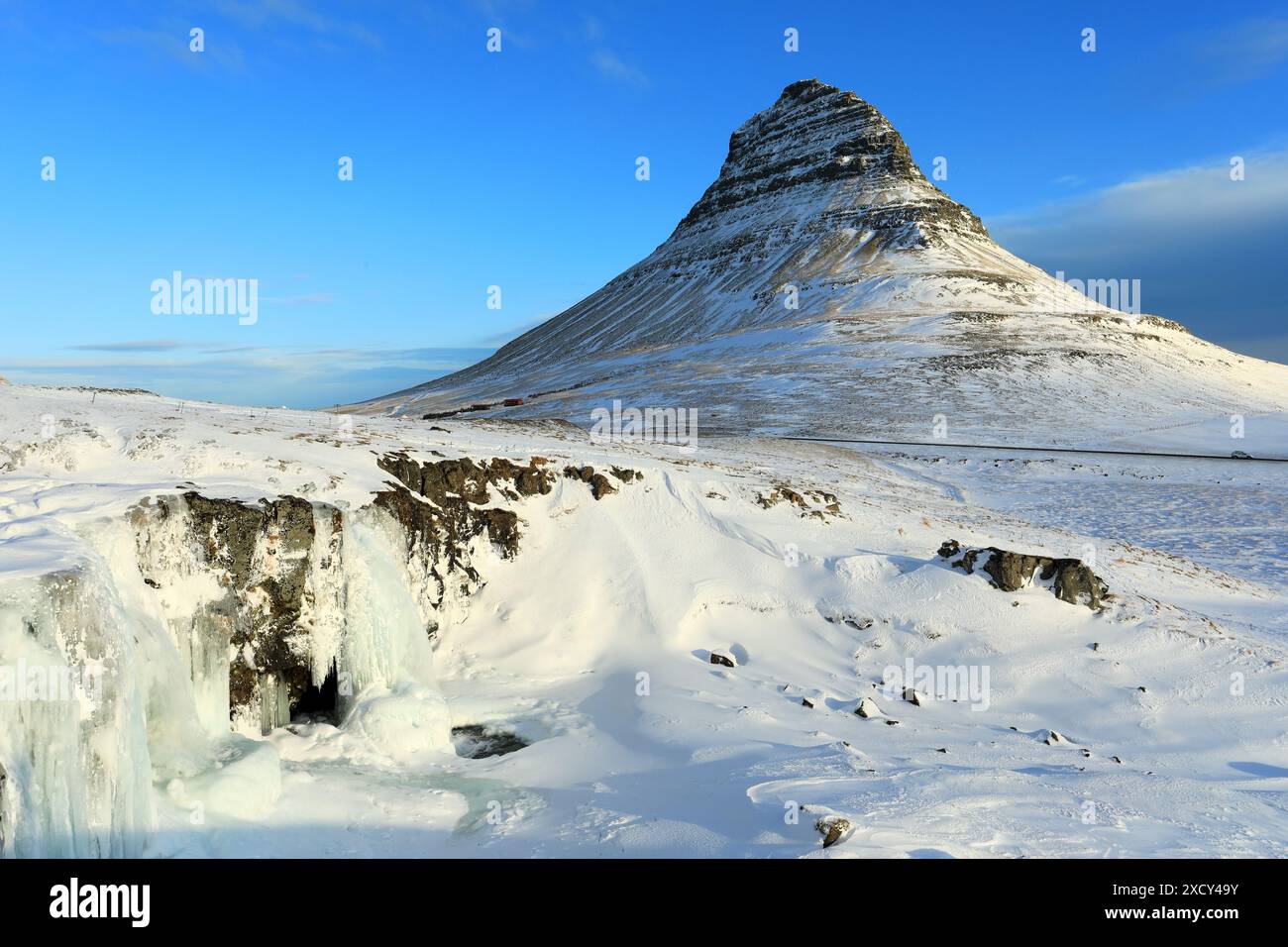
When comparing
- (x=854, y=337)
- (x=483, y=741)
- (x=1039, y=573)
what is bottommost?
(x=483, y=741)

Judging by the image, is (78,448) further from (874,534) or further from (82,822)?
(874,534)

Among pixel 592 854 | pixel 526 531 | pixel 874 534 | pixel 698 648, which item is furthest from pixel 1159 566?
pixel 592 854

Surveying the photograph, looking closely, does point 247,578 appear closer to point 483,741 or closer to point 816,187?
point 483,741

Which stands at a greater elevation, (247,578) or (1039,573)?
(247,578)

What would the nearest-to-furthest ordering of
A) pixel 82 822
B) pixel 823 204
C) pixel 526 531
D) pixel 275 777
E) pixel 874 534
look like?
pixel 82 822 → pixel 275 777 → pixel 526 531 → pixel 874 534 → pixel 823 204

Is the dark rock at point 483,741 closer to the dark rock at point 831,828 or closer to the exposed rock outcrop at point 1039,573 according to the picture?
the dark rock at point 831,828

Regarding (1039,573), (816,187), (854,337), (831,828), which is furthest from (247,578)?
(816,187)

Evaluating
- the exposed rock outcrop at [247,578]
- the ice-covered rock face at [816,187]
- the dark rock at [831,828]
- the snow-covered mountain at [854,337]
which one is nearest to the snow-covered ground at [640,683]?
the dark rock at [831,828]

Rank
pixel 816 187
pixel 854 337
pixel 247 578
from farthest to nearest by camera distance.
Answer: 1. pixel 816 187
2. pixel 854 337
3. pixel 247 578
